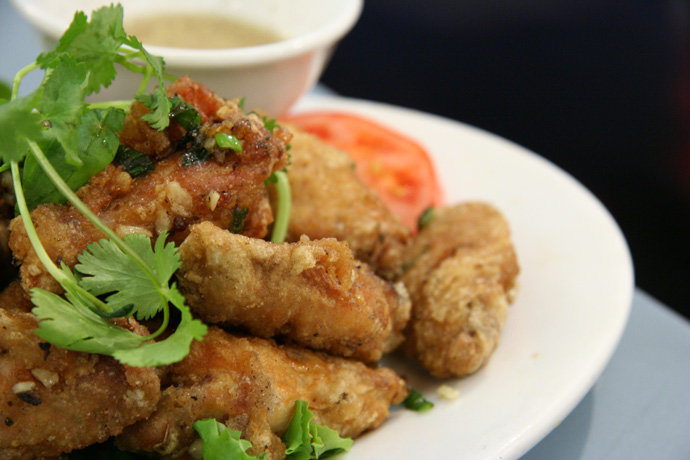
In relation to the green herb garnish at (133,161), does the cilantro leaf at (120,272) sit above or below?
below

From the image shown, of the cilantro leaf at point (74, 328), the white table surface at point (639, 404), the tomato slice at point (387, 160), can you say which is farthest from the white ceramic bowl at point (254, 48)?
the cilantro leaf at point (74, 328)

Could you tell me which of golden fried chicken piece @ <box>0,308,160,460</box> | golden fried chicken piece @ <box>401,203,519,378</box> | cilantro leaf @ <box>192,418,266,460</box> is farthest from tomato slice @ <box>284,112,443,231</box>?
golden fried chicken piece @ <box>0,308,160,460</box>

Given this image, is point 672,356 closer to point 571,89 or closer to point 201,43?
point 201,43

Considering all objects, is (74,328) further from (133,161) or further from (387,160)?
(387,160)

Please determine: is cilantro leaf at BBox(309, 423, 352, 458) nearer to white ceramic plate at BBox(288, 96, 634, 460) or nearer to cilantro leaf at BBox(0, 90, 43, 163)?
white ceramic plate at BBox(288, 96, 634, 460)

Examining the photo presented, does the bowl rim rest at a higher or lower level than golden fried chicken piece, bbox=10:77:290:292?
higher

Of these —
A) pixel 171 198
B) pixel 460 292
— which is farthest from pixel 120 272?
pixel 460 292

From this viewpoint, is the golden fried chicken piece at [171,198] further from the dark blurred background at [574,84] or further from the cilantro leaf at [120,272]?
the dark blurred background at [574,84]
